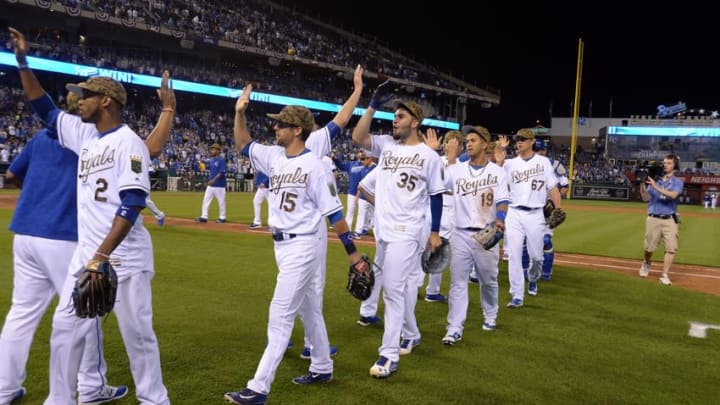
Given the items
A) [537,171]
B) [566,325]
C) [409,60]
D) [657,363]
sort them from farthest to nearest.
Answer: [409,60] < [537,171] < [566,325] < [657,363]

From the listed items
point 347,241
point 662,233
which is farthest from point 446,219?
point 662,233

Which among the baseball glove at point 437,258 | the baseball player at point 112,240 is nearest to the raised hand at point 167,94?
the baseball player at point 112,240

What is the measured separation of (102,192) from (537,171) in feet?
19.0

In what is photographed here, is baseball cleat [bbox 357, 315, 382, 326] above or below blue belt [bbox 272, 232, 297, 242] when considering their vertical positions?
below

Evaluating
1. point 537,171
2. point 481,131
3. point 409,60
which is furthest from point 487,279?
point 409,60

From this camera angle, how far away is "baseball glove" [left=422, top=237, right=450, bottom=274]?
4.78m

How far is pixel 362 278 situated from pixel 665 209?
7401 mm

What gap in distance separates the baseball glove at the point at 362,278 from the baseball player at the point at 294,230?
48 mm

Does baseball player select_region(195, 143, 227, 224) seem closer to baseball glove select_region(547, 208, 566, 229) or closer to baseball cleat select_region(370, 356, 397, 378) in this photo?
baseball glove select_region(547, 208, 566, 229)

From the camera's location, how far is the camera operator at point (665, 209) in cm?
876

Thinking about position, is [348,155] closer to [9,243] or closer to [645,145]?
[645,145]

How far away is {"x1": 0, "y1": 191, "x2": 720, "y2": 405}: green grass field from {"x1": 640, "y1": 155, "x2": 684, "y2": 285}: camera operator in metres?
0.72

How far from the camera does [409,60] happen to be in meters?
60.5

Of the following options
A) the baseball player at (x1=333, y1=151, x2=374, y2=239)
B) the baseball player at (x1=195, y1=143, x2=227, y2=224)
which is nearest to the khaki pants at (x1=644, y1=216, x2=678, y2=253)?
the baseball player at (x1=333, y1=151, x2=374, y2=239)
